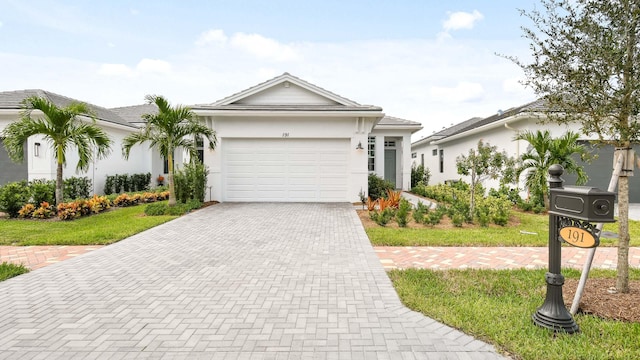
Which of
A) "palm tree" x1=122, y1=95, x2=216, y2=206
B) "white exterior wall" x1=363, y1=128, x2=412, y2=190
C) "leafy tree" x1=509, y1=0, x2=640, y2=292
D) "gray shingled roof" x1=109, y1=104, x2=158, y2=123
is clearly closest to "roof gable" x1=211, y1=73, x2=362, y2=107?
"palm tree" x1=122, y1=95, x2=216, y2=206

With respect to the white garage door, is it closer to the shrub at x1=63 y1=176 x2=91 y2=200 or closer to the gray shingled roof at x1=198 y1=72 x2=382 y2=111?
the gray shingled roof at x1=198 y1=72 x2=382 y2=111

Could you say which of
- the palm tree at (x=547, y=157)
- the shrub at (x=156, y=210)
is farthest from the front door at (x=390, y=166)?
the shrub at (x=156, y=210)

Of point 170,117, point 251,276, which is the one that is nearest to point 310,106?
point 170,117

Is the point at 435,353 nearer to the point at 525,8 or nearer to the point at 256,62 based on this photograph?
the point at 525,8

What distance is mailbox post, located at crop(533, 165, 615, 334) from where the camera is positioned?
9.32ft

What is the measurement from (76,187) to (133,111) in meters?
9.43

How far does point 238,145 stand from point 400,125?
379 inches

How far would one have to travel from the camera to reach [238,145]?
13336mm

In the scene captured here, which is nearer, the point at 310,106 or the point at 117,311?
the point at 117,311

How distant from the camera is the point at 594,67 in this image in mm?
3527

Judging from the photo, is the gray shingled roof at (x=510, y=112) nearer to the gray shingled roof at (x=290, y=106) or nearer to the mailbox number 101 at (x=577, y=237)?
the mailbox number 101 at (x=577, y=237)

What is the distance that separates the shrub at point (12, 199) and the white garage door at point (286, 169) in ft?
20.3

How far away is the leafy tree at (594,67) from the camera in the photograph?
345 cm

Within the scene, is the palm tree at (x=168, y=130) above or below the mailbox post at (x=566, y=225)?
above
